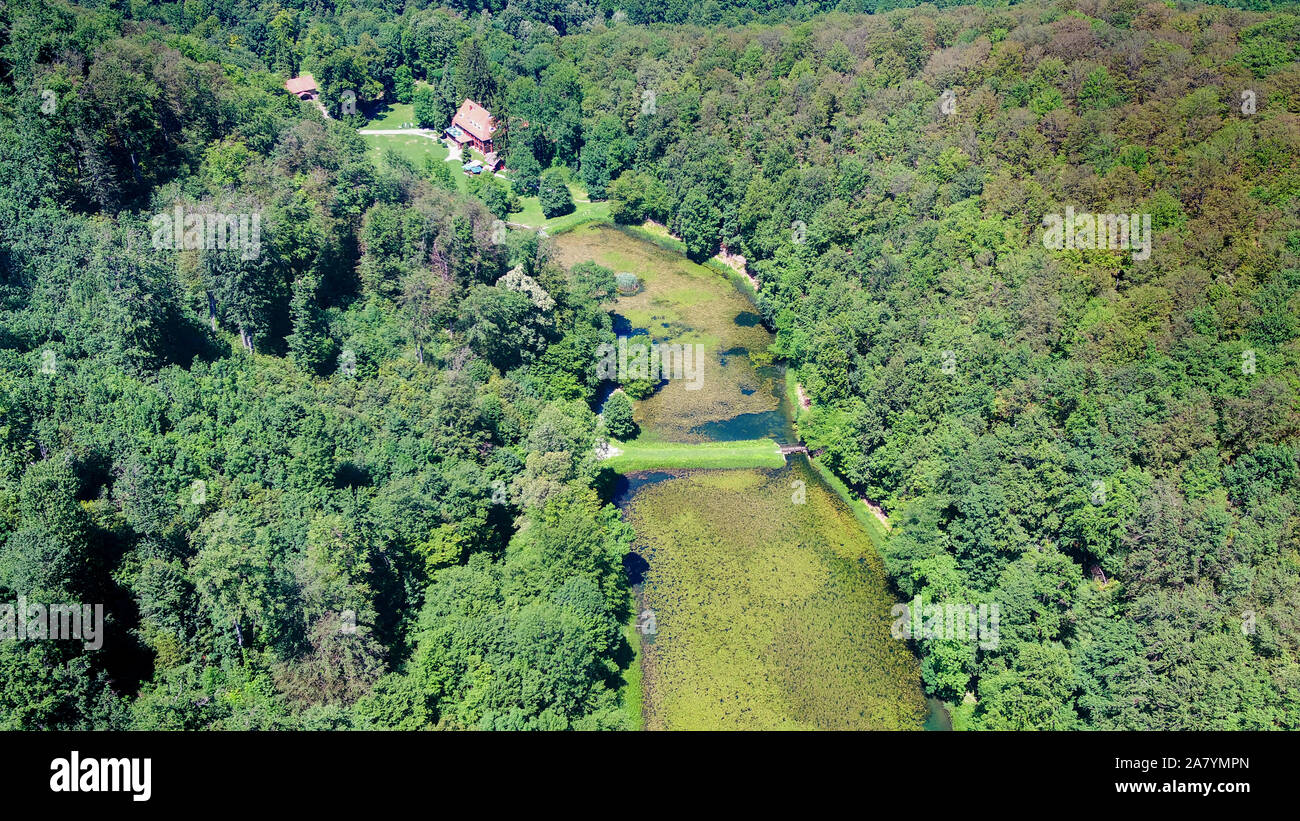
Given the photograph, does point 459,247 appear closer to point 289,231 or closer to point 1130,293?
point 289,231

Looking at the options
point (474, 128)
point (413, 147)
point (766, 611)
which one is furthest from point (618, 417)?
point (413, 147)


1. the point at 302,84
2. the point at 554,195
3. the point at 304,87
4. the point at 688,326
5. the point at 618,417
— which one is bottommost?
the point at 618,417

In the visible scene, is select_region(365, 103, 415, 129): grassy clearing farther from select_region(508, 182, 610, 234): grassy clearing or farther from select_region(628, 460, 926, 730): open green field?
select_region(628, 460, 926, 730): open green field

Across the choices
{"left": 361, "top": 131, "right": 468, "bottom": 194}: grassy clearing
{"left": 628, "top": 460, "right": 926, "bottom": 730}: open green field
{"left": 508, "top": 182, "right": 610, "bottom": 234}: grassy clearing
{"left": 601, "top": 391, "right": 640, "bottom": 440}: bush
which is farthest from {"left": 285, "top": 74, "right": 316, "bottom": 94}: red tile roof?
{"left": 628, "top": 460, "right": 926, "bottom": 730}: open green field

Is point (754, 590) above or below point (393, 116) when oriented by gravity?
below

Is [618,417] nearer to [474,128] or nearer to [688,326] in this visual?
[688,326]

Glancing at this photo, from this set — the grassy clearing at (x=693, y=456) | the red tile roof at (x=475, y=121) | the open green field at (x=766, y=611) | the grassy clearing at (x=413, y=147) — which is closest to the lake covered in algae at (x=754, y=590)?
the open green field at (x=766, y=611)

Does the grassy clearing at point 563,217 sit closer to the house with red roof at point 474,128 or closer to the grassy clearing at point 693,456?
the house with red roof at point 474,128
